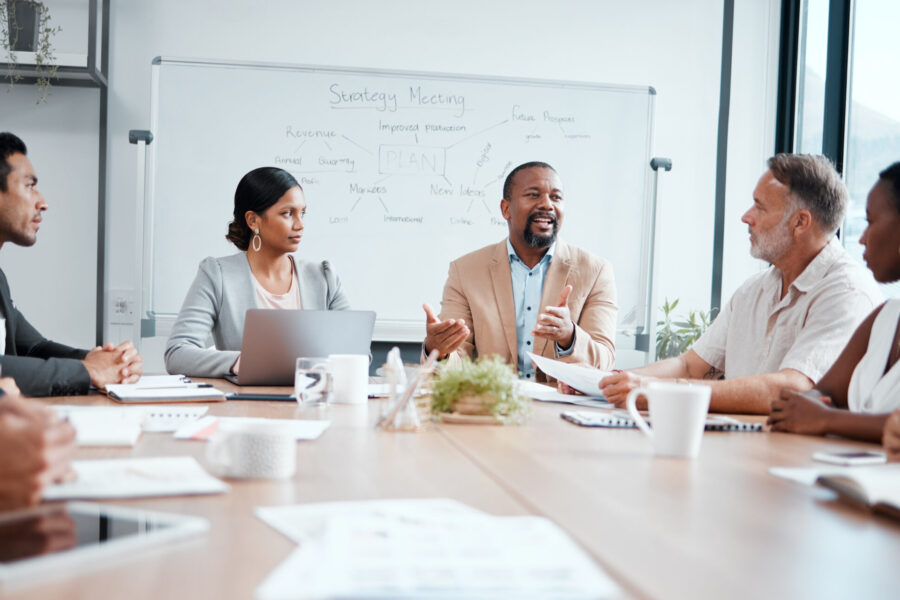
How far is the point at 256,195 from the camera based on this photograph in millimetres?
2941

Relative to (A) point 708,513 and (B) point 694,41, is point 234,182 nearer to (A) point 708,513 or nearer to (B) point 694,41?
(B) point 694,41

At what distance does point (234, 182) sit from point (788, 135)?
8.92ft

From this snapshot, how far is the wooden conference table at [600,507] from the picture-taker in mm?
663

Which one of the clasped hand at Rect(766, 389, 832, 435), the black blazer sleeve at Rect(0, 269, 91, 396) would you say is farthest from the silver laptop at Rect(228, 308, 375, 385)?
the clasped hand at Rect(766, 389, 832, 435)

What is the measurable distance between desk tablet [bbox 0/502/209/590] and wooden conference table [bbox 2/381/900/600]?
0.02m

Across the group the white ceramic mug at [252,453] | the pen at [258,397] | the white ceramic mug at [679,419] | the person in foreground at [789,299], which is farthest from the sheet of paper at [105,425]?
the person in foreground at [789,299]

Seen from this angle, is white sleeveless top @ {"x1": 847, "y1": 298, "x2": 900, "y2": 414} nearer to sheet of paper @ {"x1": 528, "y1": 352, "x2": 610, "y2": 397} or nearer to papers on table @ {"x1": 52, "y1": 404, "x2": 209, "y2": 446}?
sheet of paper @ {"x1": 528, "y1": 352, "x2": 610, "y2": 397}

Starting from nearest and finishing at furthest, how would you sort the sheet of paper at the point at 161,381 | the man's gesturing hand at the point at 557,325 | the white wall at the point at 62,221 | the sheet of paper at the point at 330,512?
the sheet of paper at the point at 330,512, the sheet of paper at the point at 161,381, the man's gesturing hand at the point at 557,325, the white wall at the point at 62,221

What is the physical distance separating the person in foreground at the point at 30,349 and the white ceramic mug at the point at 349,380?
1.69ft

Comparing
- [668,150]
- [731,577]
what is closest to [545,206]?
[668,150]

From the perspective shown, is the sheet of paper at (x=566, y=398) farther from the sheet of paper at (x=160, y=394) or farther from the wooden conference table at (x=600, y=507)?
the sheet of paper at (x=160, y=394)

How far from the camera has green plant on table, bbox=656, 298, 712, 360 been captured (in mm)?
4027

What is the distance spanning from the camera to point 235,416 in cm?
158

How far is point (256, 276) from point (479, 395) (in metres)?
1.47
